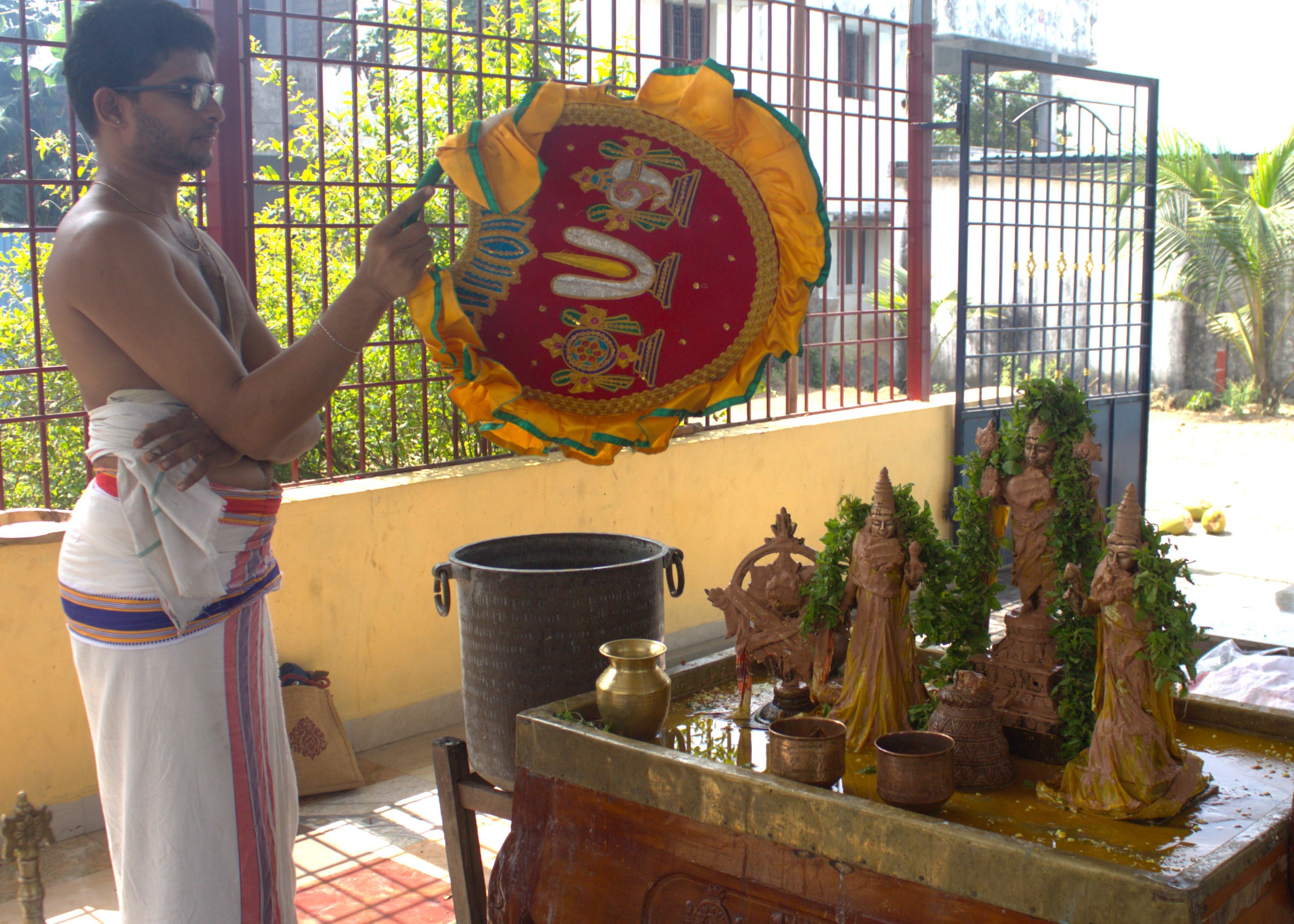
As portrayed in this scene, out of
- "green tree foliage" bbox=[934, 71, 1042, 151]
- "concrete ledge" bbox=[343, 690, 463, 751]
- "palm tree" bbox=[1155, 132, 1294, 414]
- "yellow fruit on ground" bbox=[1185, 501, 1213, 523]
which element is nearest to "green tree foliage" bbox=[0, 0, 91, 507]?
"concrete ledge" bbox=[343, 690, 463, 751]

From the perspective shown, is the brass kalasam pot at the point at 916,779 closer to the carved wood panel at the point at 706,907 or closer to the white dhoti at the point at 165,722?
the carved wood panel at the point at 706,907

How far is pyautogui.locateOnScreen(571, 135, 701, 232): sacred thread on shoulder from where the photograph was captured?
2.29 metres

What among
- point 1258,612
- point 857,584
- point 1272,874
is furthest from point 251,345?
point 1258,612

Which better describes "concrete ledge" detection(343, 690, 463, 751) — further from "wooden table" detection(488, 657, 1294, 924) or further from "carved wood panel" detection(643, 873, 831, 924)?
"carved wood panel" detection(643, 873, 831, 924)

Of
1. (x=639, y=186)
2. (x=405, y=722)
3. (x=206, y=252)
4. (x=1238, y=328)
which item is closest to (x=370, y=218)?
(x=405, y=722)

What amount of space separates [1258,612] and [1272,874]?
418 centimetres

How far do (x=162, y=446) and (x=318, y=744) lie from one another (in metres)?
2.13

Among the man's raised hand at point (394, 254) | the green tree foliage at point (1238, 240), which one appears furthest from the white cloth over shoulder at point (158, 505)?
the green tree foliage at point (1238, 240)

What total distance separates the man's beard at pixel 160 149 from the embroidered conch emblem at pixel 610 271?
0.78m

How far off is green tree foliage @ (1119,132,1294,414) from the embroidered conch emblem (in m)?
11.2

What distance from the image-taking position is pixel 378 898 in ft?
9.47

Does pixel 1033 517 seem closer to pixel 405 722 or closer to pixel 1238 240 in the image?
pixel 405 722

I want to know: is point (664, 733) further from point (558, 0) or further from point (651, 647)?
point (558, 0)

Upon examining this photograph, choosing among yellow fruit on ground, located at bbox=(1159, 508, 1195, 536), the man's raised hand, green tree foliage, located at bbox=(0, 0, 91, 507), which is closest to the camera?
the man's raised hand
